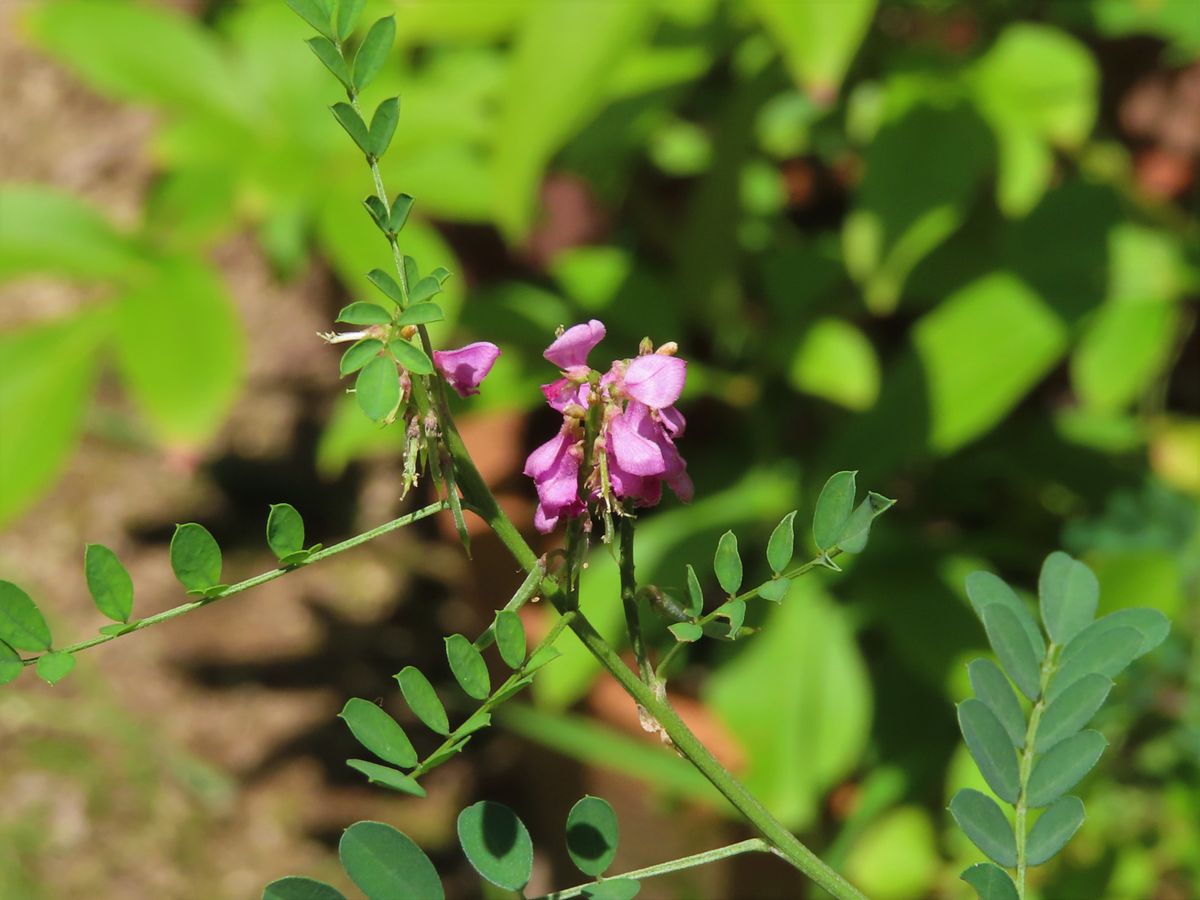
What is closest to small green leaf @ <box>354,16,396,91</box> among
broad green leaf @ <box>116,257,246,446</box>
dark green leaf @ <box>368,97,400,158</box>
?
dark green leaf @ <box>368,97,400,158</box>

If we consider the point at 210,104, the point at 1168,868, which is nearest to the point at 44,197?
the point at 210,104

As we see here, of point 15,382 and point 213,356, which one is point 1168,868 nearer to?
point 213,356

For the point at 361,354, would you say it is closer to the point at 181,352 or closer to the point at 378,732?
the point at 378,732

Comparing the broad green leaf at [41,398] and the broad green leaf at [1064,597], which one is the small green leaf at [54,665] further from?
the broad green leaf at [41,398]

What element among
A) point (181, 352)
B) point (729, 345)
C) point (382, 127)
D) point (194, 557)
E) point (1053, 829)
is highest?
point (382, 127)

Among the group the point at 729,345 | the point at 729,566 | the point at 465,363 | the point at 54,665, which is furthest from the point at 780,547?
the point at 729,345
